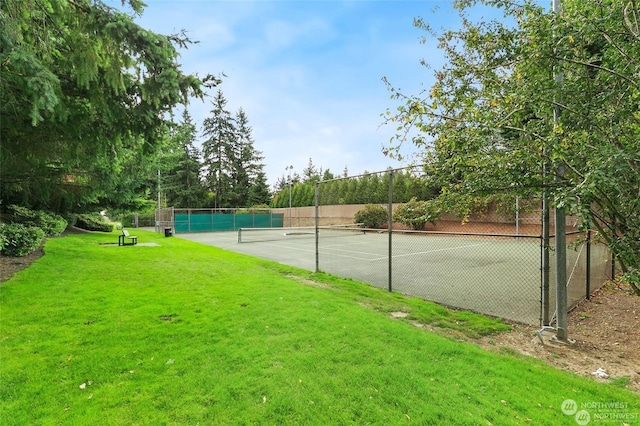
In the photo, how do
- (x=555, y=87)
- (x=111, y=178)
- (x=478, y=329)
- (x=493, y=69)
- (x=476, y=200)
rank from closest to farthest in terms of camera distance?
(x=555, y=87) → (x=493, y=69) → (x=476, y=200) → (x=478, y=329) → (x=111, y=178)

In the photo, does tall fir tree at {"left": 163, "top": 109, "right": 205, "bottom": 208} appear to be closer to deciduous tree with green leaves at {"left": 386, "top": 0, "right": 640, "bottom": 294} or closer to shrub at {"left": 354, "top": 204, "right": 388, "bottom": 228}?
shrub at {"left": 354, "top": 204, "right": 388, "bottom": 228}

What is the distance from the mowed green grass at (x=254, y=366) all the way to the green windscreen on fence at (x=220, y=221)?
21949 mm

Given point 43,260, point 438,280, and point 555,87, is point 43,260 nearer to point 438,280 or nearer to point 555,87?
point 438,280

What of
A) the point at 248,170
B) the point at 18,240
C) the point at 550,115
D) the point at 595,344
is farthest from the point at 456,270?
the point at 248,170

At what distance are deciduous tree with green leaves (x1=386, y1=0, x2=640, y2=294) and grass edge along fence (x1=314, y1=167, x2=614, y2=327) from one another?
1.02 m

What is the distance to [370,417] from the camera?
2242 mm

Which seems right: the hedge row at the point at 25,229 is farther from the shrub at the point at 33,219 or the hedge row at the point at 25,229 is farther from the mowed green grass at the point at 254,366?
the mowed green grass at the point at 254,366

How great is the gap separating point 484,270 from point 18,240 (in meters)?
11.7

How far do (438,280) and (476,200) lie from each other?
3.91 metres

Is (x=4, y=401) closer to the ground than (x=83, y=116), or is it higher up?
closer to the ground

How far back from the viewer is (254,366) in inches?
114

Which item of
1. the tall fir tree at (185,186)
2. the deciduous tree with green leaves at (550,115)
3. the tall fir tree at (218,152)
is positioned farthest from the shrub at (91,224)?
the tall fir tree at (218,152)

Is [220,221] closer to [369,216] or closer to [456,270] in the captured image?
[369,216]

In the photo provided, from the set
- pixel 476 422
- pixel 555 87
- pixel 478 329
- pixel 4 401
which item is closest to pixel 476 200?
pixel 555 87
